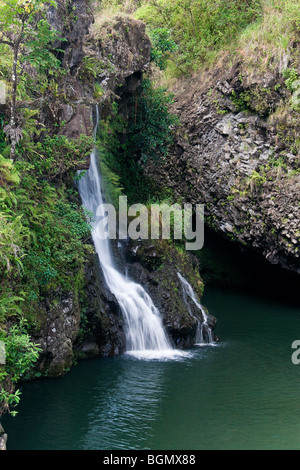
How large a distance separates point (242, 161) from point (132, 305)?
6956 millimetres

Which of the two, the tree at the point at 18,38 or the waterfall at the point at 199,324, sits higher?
the tree at the point at 18,38

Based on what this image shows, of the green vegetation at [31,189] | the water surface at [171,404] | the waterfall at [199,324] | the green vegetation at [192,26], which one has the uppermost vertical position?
the green vegetation at [192,26]

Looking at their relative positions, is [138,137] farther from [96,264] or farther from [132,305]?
[132,305]

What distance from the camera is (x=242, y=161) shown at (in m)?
16.7

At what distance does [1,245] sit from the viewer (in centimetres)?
718

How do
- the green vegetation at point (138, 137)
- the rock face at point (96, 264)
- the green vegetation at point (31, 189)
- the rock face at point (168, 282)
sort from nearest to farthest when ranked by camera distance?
the green vegetation at point (31, 189) < the rock face at point (96, 264) < the rock face at point (168, 282) < the green vegetation at point (138, 137)

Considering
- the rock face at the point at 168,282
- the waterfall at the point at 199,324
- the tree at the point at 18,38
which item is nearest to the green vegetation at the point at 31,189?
the tree at the point at 18,38

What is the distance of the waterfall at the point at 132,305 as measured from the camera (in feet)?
40.4

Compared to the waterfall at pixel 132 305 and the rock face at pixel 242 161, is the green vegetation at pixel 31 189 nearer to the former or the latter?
the waterfall at pixel 132 305

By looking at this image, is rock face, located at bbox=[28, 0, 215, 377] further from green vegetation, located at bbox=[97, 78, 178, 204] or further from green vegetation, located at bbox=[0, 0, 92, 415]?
green vegetation, located at bbox=[97, 78, 178, 204]

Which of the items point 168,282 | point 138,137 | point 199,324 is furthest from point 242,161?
point 199,324

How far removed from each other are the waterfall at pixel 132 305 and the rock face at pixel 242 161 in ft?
17.3

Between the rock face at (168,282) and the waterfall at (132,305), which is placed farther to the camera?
the rock face at (168,282)

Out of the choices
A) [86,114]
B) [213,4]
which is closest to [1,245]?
[86,114]
